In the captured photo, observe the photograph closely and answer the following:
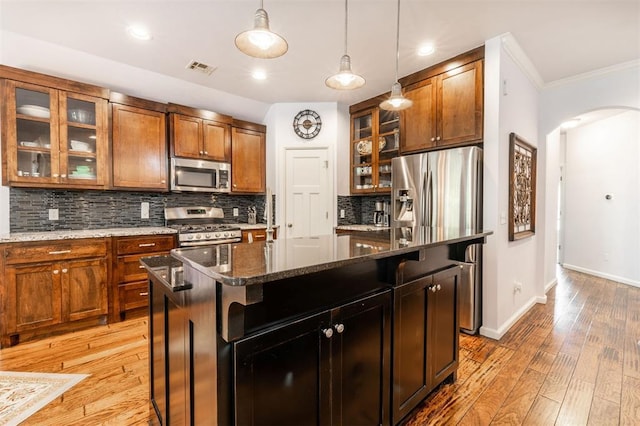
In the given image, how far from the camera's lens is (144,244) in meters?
3.15

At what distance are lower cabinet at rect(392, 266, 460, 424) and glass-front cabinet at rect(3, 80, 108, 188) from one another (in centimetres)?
343

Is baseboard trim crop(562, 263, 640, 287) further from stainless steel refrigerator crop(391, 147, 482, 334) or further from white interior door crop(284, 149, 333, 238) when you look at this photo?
white interior door crop(284, 149, 333, 238)

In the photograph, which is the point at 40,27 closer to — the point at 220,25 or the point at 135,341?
the point at 220,25

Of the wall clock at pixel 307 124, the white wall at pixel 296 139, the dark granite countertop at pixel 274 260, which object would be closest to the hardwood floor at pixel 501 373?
the dark granite countertop at pixel 274 260

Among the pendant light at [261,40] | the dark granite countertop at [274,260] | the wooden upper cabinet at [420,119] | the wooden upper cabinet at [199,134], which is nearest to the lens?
the dark granite countertop at [274,260]

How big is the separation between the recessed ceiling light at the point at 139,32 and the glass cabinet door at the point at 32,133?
107 centimetres

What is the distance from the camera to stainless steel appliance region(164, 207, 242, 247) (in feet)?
11.3

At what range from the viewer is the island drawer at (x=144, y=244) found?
3021mm

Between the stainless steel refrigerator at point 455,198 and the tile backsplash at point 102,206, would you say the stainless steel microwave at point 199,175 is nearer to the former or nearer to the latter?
the tile backsplash at point 102,206

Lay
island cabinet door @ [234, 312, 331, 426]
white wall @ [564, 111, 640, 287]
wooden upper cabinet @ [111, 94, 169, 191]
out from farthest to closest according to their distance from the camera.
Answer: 1. white wall @ [564, 111, 640, 287]
2. wooden upper cabinet @ [111, 94, 169, 191]
3. island cabinet door @ [234, 312, 331, 426]

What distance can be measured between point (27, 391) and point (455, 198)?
3680 millimetres

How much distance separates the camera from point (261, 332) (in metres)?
0.97

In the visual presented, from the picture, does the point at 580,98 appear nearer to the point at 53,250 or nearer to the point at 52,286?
the point at 53,250

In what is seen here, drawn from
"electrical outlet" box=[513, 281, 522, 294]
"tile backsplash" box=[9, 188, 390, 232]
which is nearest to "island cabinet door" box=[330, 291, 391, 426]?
"electrical outlet" box=[513, 281, 522, 294]
